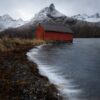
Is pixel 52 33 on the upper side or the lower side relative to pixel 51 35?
upper

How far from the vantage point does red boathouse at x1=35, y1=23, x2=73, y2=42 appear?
Result: 70.1 metres

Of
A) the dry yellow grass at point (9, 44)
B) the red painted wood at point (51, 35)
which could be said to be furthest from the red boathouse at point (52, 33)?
the dry yellow grass at point (9, 44)

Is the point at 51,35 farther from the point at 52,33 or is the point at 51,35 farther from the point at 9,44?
the point at 9,44

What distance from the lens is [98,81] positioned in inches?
587

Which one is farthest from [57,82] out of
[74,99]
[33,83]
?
[74,99]

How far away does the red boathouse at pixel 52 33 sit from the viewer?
70.1m

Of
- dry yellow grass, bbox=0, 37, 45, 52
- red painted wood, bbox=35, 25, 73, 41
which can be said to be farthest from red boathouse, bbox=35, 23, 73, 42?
dry yellow grass, bbox=0, 37, 45, 52

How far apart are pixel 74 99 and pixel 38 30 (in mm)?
62721

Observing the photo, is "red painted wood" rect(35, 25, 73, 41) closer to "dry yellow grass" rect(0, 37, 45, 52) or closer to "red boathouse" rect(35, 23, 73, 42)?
"red boathouse" rect(35, 23, 73, 42)

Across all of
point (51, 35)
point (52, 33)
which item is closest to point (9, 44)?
point (51, 35)

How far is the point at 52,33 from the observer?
7156cm

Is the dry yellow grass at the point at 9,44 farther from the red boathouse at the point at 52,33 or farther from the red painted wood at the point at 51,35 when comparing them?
the red boathouse at the point at 52,33

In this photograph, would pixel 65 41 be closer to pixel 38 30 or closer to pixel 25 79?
pixel 38 30

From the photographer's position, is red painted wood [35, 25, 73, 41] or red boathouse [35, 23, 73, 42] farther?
red boathouse [35, 23, 73, 42]
